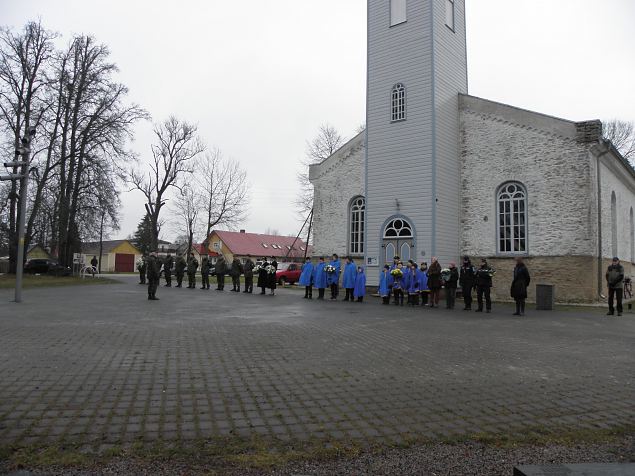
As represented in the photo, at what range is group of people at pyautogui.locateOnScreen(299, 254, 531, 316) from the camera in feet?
50.8

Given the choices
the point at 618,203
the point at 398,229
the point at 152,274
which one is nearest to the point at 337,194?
the point at 398,229

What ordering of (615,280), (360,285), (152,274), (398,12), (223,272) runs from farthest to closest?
1. (223,272)
2. (398,12)
3. (360,285)
4. (152,274)
5. (615,280)

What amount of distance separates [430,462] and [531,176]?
19366 mm

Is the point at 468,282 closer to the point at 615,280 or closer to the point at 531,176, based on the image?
the point at 615,280

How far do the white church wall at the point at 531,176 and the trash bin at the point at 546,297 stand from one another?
10.9 feet

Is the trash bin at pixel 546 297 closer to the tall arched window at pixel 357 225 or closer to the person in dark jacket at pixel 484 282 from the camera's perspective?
the person in dark jacket at pixel 484 282

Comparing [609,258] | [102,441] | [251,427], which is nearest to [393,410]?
[251,427]

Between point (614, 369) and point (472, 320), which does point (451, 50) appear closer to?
point (472, 320)

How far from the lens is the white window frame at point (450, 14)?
75.7 ft

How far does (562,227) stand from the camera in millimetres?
19688

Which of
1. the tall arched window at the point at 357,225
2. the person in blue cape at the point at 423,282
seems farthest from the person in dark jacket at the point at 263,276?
the person in blue cape at the point at 423,282

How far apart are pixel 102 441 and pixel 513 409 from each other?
3928 millimetres

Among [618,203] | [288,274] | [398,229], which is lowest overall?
[288,274]

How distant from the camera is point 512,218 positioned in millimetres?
21094
